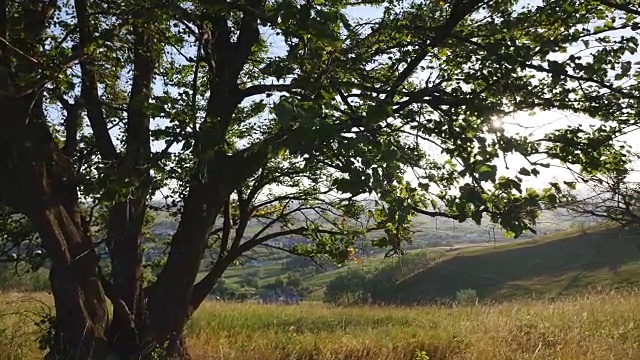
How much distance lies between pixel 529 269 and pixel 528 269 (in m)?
0.12

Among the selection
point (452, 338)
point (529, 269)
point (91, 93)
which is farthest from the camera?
point (529, 269)

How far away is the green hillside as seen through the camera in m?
53.2

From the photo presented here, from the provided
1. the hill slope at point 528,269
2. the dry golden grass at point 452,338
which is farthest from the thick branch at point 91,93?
the hill slope at point 528,269

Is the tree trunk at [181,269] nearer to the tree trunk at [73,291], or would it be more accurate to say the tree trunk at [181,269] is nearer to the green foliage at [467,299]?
the tree trunk at [73,291]

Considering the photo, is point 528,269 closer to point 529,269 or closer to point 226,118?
point 529,269

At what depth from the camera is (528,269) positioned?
209ft

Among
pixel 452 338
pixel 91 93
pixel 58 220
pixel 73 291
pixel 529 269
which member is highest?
pixel 91 93

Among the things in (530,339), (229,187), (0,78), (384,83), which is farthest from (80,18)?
(530,339)

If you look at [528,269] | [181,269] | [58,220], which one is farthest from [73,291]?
[528,269]

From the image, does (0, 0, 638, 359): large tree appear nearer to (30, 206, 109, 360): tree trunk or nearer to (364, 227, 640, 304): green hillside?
(30, 206, 109, 360): tree trunk

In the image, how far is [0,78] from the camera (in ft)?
13.5

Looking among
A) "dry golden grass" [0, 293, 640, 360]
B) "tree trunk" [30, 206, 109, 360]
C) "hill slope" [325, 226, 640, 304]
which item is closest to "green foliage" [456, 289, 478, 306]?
"dry golden grass" [0, 293, 640, 360]

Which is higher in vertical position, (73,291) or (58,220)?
(58,220)

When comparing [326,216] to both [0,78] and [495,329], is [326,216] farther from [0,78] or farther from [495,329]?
[0,78]
